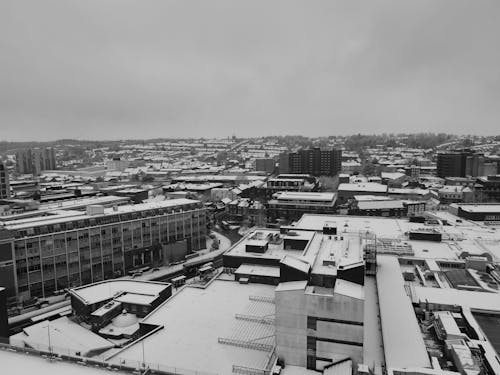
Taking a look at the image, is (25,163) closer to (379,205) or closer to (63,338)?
(379,205)

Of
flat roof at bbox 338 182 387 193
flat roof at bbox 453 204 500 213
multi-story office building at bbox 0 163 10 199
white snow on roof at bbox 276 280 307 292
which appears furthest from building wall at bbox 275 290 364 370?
multi-story office building at bbox 0 163 10 199

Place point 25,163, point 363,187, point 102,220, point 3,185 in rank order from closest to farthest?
point 102,220 → point 3,185 → point 363,187 → point 25,163

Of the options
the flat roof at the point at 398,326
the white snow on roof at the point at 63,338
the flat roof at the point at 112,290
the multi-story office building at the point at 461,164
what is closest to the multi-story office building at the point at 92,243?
the flat roof at the point at 112,290

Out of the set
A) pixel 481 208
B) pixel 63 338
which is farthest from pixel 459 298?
pixel 481 208

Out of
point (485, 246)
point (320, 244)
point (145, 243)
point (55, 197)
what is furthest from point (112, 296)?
point (55, 197)

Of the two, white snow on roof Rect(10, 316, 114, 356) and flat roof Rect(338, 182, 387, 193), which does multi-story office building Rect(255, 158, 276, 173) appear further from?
white snow on roof Rect(10, 316, 114, 356)

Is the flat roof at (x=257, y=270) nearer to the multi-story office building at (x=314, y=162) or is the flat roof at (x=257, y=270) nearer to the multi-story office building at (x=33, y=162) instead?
the multi-story office building at (x=314, y=162)
